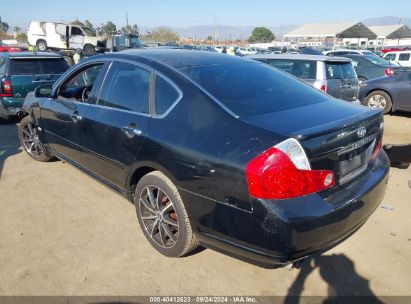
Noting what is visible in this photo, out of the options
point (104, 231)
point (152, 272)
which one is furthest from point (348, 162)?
point (104, 231)

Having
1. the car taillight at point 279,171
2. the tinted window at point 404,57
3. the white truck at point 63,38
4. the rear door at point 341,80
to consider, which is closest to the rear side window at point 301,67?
the rear door at point 341,80

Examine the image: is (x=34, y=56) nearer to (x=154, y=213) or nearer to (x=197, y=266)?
(x=154, y=213)

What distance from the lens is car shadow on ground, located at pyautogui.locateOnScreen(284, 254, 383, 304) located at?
8.52 feet

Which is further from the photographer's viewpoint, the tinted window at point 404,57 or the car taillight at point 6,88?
the tinted window at point 404,57

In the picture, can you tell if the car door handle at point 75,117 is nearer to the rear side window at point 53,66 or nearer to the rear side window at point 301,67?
the rear side window at point 53,66

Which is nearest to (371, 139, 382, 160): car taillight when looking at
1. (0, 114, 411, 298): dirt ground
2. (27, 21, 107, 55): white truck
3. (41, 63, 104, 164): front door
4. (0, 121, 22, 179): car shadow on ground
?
(0, 114, 411, 298): dirt ground

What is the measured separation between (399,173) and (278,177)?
11.7 ft

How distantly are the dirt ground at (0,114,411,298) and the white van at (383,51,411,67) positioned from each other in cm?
1858

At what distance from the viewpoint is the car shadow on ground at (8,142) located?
18.7ft

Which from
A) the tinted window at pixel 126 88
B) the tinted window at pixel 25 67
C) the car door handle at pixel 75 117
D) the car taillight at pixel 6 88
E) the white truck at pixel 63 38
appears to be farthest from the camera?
the white truck at pixel 63 38

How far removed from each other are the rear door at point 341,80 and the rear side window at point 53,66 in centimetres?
553

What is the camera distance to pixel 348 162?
251cm

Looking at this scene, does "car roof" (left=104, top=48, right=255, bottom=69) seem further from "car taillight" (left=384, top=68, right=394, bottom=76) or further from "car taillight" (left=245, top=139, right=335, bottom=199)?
"car taillight" (left=384, top=68, right=394, bottom=76)

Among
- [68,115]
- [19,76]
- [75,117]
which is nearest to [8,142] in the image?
[19,76]
